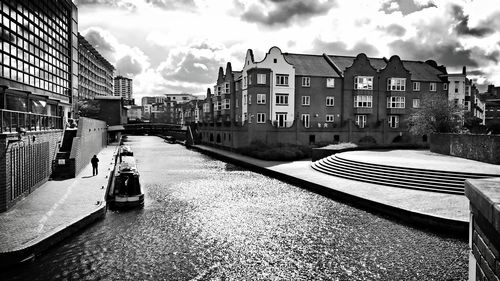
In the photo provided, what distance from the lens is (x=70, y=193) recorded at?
21.9 metres

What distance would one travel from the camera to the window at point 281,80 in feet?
180

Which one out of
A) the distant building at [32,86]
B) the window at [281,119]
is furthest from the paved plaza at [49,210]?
the window at [281,119]

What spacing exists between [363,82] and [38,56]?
4623 centimetres

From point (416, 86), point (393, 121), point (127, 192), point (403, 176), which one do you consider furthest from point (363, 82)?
point (127, 192)

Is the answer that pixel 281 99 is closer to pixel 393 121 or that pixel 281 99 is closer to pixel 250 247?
A: pixel 393 121

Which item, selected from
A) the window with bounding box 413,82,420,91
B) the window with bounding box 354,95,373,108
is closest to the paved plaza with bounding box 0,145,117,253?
the window with bounding box 354,95,373,108

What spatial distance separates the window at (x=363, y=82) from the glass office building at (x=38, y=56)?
1631 inches

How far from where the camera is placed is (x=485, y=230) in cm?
444

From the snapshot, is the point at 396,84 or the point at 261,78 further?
the point at 396,84

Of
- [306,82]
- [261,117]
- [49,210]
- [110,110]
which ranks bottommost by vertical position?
[49,210]

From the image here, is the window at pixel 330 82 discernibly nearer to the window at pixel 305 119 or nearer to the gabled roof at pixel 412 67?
the gabled roof at pixel 412 67

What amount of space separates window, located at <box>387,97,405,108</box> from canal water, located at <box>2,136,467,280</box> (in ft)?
140

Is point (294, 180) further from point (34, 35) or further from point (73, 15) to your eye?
point (73, 15)

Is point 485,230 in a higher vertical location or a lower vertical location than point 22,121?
lower
